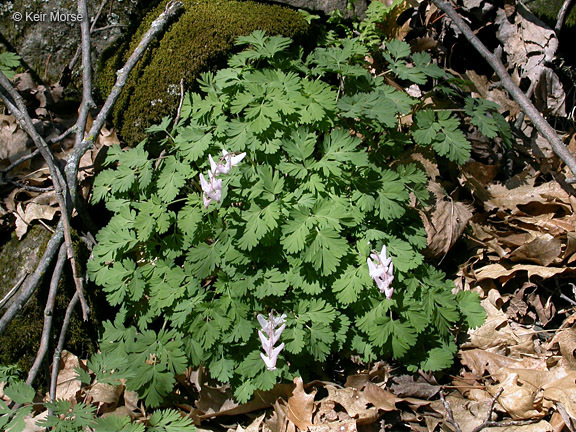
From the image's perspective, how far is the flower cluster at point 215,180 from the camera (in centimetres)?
257

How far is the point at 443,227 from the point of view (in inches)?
137

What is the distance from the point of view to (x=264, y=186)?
2.76 metres

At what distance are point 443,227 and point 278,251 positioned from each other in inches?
50.4

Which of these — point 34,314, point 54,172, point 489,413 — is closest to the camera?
point 489,413

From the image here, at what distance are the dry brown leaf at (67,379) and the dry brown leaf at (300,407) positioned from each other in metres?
1.35

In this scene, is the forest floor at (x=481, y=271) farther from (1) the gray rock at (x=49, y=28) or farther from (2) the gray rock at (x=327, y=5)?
(2) the gray rock at (x=327, y=5)

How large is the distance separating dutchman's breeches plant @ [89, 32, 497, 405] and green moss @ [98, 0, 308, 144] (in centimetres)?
79

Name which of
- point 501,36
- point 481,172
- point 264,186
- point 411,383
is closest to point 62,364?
point 264,186

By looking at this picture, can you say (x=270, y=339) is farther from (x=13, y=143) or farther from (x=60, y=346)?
(x=13, y=143)

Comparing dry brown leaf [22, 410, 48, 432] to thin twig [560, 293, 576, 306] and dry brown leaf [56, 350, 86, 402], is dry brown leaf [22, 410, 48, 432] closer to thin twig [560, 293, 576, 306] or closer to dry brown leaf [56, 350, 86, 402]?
dry brown leaf [56, 350, 86, 402]

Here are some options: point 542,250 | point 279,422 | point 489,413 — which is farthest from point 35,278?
point 542,250

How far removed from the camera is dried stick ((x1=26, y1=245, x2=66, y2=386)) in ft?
10.2

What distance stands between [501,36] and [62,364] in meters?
4.30

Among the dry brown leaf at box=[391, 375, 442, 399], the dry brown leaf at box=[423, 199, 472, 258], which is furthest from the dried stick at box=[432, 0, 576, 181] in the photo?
the dry brown leaf at box=[391, 375, 442, 399]
